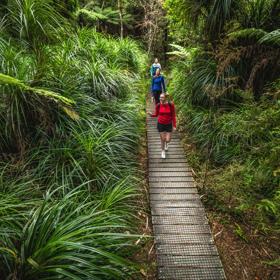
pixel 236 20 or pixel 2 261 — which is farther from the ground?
pixel 236 20

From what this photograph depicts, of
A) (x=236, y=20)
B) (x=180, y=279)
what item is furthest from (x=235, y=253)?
(x=236, y=20)

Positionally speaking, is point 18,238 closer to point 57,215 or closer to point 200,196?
point 57,215

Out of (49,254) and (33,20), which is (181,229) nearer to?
(49,254)

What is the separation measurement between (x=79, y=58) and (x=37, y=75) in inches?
115

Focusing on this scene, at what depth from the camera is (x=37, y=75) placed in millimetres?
4418

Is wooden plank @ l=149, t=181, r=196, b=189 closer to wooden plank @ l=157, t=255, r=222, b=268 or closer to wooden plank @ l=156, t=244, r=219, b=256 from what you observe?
wooden plank @ l=156, t=244, r=219, b=256

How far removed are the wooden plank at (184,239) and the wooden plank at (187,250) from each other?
0.22ft

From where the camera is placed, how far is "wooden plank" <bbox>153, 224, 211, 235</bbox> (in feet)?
13.8

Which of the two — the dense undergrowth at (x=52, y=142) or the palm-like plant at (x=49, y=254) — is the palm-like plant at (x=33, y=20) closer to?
the dense undergrowth at (x=52, y=142)

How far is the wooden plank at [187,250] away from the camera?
12.6ft

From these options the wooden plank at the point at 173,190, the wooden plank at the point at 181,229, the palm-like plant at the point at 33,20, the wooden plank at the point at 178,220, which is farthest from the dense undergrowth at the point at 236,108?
the palm-like plant at the point at 33,20

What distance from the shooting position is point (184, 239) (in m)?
4.08

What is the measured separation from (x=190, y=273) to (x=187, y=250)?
39 cm

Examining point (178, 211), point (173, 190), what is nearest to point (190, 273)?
point (178, 211)
